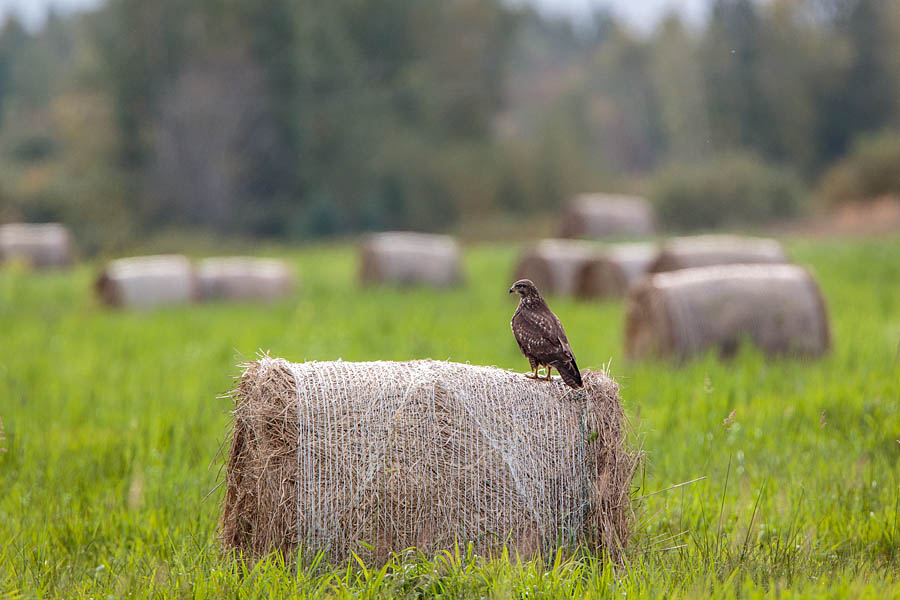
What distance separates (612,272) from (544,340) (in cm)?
1146

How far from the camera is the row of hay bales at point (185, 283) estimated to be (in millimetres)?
15641

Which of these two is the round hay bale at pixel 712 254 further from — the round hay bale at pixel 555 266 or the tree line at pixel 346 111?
the tree line at pixel 346 111

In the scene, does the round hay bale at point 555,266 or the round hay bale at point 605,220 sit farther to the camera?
the round hay bale at point 605,220

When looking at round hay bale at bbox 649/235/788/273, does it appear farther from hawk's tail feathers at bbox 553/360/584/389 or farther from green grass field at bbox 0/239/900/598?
hawk's tail feathers at bbox 553/360/584/389

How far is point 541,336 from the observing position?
4.42 m

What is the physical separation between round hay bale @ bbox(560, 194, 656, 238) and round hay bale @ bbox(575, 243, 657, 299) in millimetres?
11189

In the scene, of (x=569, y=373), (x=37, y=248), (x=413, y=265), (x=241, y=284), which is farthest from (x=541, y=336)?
(x=37, y=248)

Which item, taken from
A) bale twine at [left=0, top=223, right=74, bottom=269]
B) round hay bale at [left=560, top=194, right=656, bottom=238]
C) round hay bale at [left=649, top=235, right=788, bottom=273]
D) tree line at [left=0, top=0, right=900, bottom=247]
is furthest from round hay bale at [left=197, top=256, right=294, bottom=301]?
tree line at [left=0, top=0, right=900, bottom=247]

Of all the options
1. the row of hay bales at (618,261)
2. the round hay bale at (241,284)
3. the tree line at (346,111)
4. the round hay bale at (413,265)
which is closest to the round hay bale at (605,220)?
the row of hay bales at (618,261)

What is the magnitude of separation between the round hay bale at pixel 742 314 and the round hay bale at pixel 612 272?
589 cm

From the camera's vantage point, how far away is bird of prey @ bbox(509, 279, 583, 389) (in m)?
4.38

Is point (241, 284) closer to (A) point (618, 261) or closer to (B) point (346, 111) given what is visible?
(A) point (618, 261)

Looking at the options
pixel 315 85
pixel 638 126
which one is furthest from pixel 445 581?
pixel 638 126

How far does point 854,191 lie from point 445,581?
121 ft
